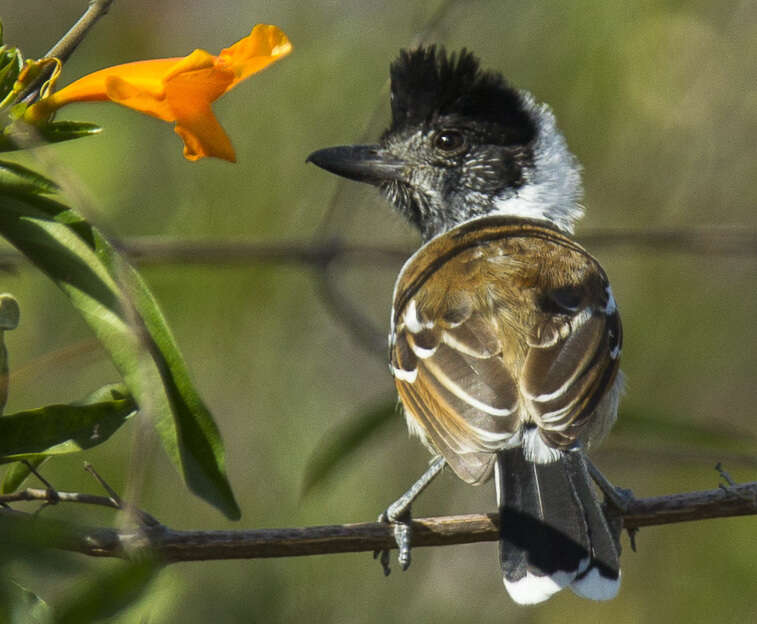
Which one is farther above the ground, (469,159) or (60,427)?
(60,427)

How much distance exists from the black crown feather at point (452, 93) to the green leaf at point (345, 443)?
1814 millimetres

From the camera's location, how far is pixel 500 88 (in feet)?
15.7

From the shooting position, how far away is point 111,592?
4.29 ft

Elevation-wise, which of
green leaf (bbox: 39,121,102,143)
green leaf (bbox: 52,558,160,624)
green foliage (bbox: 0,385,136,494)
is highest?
green leaf (bbox: 39,121,102,143)

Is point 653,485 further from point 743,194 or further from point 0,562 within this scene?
point 0,562

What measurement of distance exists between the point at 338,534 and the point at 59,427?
0.82 m

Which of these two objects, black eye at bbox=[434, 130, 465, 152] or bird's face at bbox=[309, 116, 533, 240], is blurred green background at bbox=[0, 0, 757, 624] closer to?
bird's face at bbox=[309, 116, 533, 240]

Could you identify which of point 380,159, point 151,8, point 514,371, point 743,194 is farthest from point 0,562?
point 743,194

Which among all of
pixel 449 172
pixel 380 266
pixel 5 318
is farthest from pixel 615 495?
pixel 380 266

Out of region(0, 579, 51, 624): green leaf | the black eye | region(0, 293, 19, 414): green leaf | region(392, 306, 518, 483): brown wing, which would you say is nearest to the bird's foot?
region(392, 306, 518, 483): brown wing

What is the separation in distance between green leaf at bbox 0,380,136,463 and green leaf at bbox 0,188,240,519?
129mm

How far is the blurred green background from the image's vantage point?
16.8 feet

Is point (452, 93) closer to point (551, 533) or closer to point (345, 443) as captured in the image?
point (345, 443)

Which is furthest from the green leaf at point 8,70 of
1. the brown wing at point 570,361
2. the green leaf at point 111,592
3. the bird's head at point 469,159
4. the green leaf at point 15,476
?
the bird's head at point 469,159
